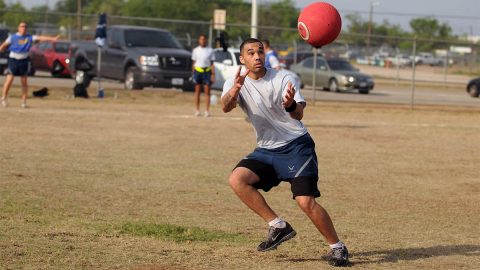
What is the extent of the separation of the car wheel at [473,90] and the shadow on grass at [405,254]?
3245cm

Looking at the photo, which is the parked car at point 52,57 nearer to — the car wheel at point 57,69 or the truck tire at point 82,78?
the car wheel at point 57,69

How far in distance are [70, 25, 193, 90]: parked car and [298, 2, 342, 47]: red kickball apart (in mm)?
20318

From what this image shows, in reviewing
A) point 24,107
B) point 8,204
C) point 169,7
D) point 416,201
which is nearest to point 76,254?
point 8,204

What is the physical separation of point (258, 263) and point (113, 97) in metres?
20.2

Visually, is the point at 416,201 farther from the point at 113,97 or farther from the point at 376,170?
the point at 113,97

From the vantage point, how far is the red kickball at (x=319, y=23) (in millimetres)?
8109

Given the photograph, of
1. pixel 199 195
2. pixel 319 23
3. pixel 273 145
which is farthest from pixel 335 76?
pixel 273 145

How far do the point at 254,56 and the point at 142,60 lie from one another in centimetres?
2170

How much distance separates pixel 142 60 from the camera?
29.2m

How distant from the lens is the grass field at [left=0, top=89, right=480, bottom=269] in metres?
8.20

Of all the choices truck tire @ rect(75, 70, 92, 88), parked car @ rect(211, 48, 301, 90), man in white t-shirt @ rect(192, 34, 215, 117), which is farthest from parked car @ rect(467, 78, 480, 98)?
man in white t-shirt @ rect(192, 34, 215, 117)

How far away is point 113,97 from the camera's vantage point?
2762cm

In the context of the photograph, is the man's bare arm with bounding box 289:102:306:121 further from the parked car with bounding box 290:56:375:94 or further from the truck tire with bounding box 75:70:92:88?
the parked car with bounding box 290:56:375:94

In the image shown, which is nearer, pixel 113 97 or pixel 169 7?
pixel 113 97
